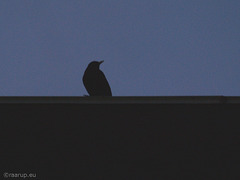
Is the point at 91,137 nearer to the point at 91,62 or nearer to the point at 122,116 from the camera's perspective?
the point at 122,116

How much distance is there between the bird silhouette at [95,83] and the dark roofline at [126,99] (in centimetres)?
228

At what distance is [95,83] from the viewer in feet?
20.9

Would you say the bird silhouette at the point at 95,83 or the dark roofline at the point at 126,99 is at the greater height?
the bird silhouette at the point at 95,83

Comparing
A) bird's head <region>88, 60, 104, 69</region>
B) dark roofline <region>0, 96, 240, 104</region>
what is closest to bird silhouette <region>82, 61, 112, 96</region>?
bird's head <region>88, 60, 104, 69</region>

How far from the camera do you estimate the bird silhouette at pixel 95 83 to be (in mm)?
6348

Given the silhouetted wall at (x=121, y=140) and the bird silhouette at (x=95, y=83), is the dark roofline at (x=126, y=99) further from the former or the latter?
the bird silhouette at (x=95, y=83)

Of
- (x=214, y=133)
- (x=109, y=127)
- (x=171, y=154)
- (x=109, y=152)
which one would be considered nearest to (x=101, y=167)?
(x=109, y=152)

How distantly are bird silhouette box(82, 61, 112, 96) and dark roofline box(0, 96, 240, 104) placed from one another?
2.28 meters

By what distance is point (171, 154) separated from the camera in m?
3.86

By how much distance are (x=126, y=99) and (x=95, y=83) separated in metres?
2.42

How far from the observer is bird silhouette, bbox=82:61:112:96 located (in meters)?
6.35

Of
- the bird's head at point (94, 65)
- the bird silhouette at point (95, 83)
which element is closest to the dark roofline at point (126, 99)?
the bird silhouette at point (95, 83)

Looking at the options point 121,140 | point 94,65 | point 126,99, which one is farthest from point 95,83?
point 121,140

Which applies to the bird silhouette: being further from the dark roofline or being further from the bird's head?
the dark roofline
